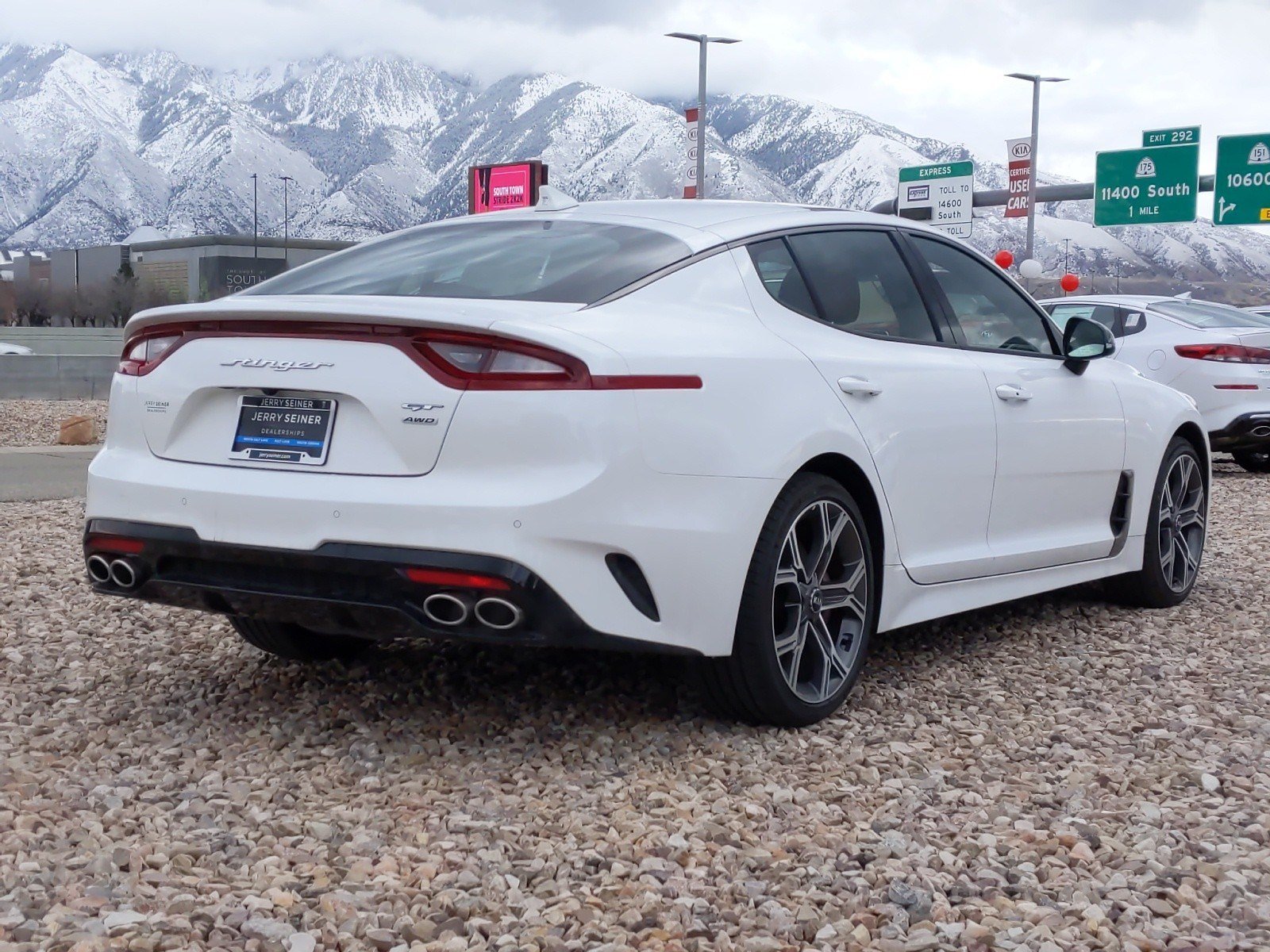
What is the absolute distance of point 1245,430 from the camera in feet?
39.9

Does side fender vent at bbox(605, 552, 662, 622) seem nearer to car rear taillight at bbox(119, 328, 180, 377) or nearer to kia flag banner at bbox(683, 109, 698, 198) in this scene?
car rear taillight at bbox(119, 328, 180, 377)

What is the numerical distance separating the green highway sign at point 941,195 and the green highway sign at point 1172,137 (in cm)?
430

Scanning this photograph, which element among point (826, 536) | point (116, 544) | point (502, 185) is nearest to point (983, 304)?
point (826, 536)

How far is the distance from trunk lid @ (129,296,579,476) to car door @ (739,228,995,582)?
2.78ft

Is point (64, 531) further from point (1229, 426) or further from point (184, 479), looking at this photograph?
point (1229, 426)

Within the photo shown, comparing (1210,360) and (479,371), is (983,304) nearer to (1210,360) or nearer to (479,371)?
(479,371)

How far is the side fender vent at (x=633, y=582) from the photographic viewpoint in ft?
12.1

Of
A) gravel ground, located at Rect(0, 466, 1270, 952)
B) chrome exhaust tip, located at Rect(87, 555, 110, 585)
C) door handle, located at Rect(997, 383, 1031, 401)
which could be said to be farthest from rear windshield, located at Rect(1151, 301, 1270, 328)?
chrome exhaust tip, located at Rect(87, 555, 110, 585)

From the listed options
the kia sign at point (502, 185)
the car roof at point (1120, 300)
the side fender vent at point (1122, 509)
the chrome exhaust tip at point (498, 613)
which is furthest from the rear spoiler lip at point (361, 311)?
the kia sign at point (502, 185)

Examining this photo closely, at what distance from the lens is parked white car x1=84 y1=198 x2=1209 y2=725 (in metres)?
3.60

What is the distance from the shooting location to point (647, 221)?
4.49 m

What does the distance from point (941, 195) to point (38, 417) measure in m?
21.3

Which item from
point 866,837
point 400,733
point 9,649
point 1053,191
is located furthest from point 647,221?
point 1053,191

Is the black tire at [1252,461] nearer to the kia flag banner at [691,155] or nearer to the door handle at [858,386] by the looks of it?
the door handle at [858,386]
